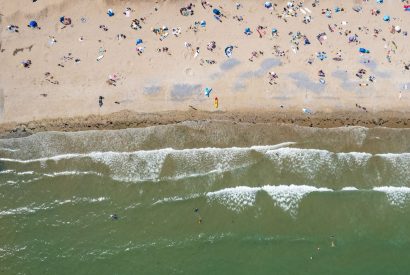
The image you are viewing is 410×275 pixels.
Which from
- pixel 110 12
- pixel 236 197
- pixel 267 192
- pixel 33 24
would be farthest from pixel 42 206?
pixel 267 192

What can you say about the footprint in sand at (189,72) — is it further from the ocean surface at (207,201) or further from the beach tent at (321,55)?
the beach tent at (321,55)

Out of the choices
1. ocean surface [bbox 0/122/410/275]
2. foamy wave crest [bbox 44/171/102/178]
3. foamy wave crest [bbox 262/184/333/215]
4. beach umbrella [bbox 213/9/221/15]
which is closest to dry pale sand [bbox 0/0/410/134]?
beach umbrella [bbox 213/9/221/15]

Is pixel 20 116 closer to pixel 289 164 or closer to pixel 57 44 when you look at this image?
pixel 57 44

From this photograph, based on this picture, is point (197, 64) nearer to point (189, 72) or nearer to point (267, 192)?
point (189, 72)

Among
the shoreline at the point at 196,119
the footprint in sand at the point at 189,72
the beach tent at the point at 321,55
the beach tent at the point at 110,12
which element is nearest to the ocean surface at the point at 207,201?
the shoreline at the point at 196,119

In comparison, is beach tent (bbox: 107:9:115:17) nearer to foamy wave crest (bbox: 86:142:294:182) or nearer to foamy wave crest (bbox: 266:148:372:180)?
foamy wave crest (bbox: 86:142:294:182)
